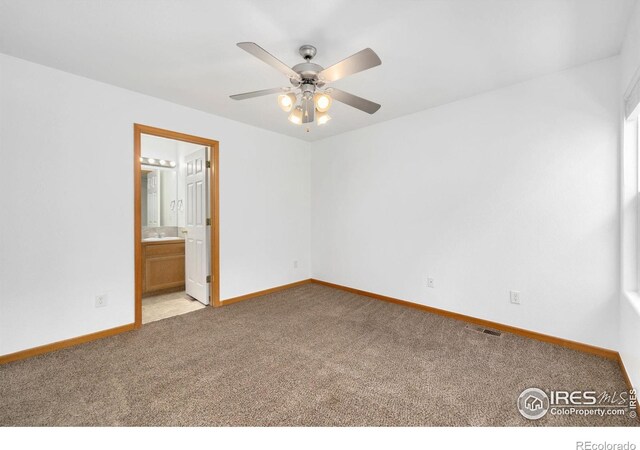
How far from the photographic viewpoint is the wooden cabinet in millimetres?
4091

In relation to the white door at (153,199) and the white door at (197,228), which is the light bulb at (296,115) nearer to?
the white door at (197,228)

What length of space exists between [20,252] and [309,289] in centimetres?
326

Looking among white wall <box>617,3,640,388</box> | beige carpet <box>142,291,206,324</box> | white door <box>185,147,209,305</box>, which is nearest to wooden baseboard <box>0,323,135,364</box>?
beige carpet <box>142,291,206,324</box>

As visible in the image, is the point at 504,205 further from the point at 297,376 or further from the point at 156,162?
the point at 156,162

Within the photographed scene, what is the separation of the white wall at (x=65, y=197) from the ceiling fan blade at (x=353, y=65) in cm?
223

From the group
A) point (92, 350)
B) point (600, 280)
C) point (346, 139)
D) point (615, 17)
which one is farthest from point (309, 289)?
point (615, 17)

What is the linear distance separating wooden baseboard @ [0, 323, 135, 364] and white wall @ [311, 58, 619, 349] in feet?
9.74

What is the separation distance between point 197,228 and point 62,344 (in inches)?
72.0

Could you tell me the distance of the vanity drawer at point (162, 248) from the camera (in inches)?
162

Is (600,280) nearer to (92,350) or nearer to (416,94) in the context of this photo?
(416,94)

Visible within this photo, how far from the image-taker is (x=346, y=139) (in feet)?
14.0

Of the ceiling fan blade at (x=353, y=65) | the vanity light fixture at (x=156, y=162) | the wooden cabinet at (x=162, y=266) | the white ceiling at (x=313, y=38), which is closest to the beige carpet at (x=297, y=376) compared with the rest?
the wooden cabinet at (x=162, y=266)

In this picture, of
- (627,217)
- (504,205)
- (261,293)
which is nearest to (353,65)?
(504,205)

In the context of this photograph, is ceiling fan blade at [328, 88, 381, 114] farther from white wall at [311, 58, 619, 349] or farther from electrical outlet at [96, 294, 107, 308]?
electrical outlet at [96, 294, 107, 308]
